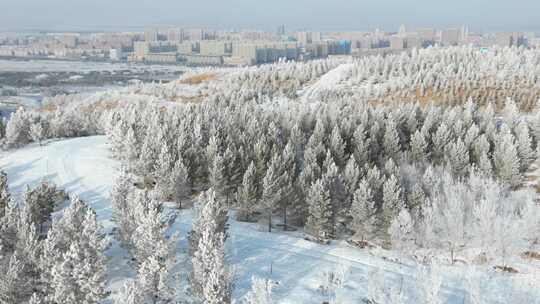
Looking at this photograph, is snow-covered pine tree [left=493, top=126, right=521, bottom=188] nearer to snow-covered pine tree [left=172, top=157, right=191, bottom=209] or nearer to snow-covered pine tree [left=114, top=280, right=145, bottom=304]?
snow-covered pine tree [left=172, top=157, right=191, bottom=209]

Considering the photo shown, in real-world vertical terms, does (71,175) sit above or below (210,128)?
below

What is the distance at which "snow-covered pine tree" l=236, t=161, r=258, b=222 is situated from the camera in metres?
41.1

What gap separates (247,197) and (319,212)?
614 cm

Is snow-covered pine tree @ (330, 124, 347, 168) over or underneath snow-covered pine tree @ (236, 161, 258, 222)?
over

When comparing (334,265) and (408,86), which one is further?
(408,86)

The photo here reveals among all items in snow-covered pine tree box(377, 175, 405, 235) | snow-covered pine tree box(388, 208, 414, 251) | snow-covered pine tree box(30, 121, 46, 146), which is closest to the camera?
snow-covered pine tree box(388, 208, 414, 251)

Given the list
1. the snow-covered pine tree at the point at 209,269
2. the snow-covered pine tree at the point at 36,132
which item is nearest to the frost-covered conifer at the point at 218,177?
the snow-covered pine tree at the point at 209,269

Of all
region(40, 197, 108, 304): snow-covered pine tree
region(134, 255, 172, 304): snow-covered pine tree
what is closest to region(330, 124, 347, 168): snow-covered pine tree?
region(134, 255, 172, 304): snow-covered pine tree

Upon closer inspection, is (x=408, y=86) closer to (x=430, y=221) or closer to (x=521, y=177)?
Result: (x=521, y=177)

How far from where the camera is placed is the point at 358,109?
7331cm

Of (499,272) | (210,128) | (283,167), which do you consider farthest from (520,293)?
(210,128)

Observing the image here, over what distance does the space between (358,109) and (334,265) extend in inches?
1688

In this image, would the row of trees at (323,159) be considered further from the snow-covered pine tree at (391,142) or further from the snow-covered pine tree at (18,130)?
the snow-covered pine tree at (18,130)

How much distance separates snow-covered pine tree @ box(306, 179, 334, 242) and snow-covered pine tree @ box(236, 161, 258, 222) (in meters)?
4.81
